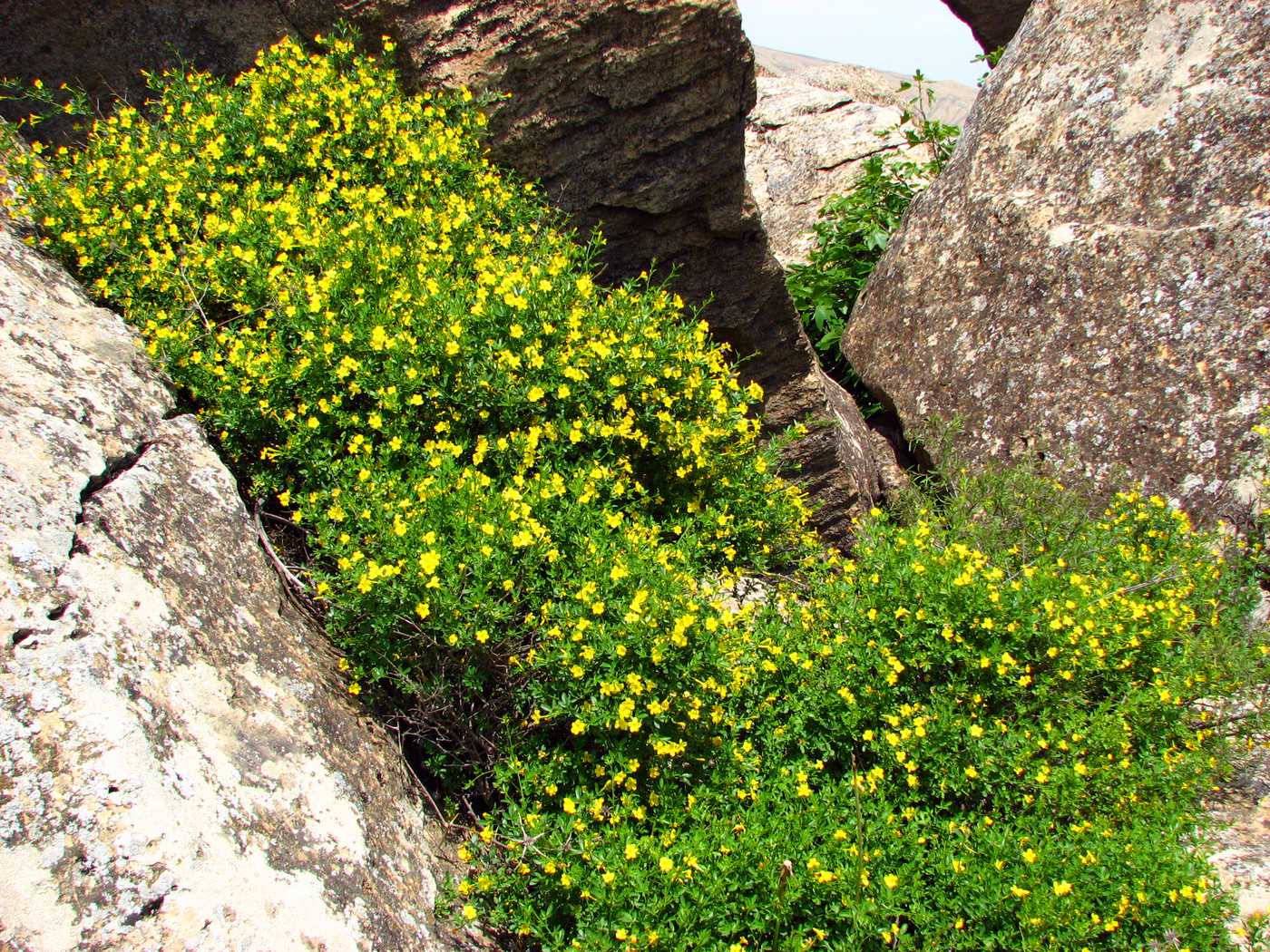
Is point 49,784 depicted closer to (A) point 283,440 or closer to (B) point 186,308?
(A) point 283,440

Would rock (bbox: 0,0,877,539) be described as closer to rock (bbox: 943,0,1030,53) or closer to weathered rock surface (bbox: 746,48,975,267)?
weathered rock surface (bbox: 746,48,975,267)

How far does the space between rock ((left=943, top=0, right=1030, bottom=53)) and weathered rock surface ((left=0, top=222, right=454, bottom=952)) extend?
932cm

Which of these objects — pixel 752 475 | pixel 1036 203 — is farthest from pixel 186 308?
pixel 1036 203

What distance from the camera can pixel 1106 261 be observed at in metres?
5.33

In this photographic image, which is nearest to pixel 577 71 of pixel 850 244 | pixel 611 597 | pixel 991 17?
pixel 611 597

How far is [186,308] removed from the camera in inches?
143

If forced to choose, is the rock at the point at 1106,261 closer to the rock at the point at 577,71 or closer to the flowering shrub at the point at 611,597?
the flowering shrub at the point at 611,597

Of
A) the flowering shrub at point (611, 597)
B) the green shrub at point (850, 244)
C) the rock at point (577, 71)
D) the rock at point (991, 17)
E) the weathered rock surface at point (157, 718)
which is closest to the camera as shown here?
the weathered rock surface at point (157, 718)

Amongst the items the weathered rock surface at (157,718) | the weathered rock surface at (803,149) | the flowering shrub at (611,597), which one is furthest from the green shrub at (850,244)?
the weathered rock surface at (157,718)

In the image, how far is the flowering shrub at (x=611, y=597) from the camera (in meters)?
2.73

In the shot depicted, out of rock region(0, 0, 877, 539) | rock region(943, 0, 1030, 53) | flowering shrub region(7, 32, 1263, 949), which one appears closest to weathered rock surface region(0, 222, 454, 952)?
flowering shrub region(7, 32, 1263, 949)

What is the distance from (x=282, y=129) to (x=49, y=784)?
3240 millimetres

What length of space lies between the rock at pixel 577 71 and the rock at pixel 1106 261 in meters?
1.50

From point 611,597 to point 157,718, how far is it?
1254 mm
